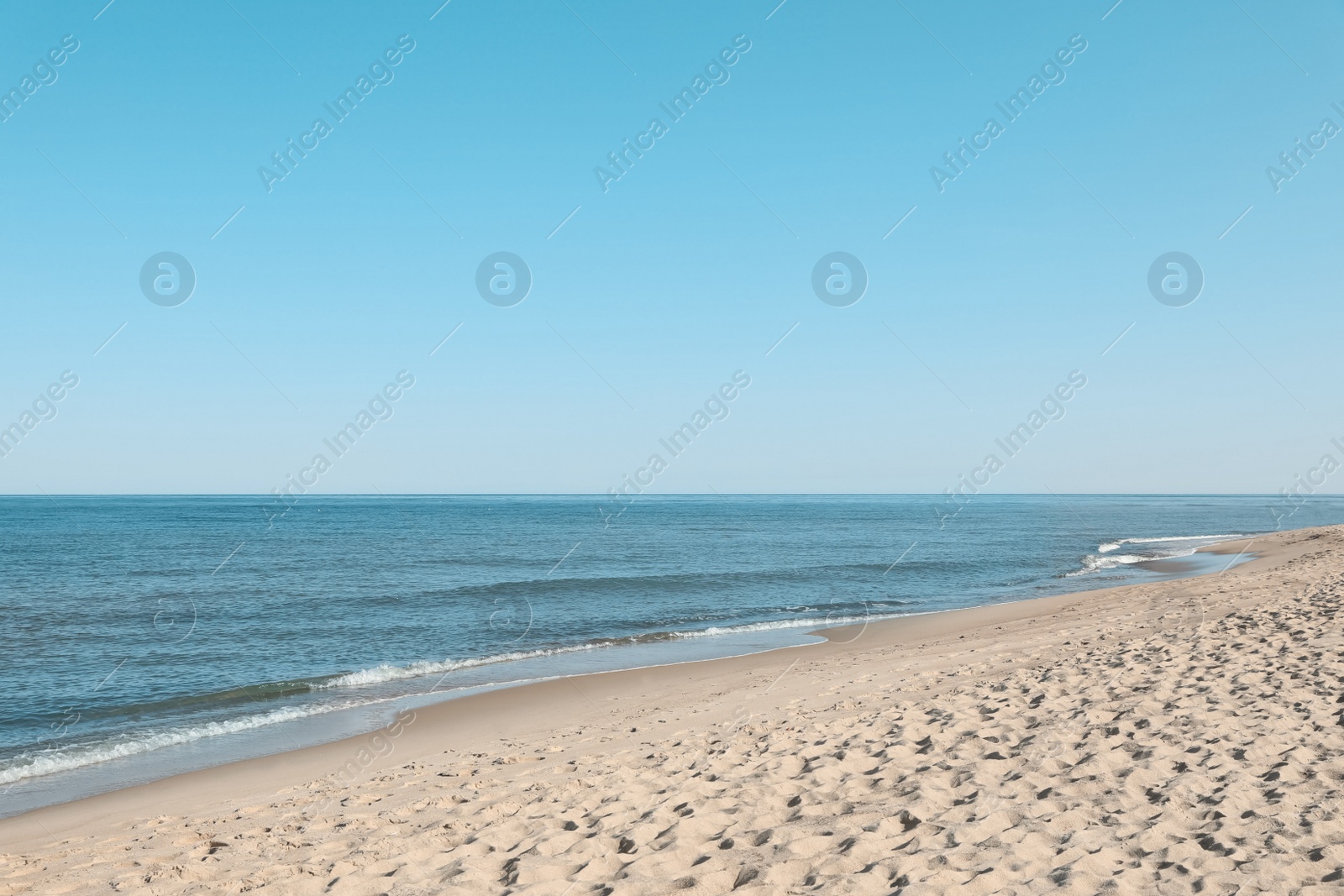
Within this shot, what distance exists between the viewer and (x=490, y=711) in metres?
13.4

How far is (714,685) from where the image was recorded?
1455 centimetres

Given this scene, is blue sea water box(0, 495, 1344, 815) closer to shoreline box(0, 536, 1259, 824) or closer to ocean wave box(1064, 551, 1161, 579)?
shoreline box(0, 536, 1259, 824)

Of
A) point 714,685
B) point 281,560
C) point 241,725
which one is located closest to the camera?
point 241,725

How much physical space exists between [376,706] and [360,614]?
9582 millimetres

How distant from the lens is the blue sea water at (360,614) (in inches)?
505

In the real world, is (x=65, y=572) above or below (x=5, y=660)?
above

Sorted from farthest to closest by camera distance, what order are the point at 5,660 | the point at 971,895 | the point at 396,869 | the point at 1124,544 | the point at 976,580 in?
the point at 1124,544, the point at 976,580, the point at 5,660, the point at 396,869, the point at 971,895

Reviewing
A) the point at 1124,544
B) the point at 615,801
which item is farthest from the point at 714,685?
the point at 1124,544

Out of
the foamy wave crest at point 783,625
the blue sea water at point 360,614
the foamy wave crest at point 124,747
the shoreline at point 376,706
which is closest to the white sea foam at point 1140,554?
the blue sea water at point 360,614

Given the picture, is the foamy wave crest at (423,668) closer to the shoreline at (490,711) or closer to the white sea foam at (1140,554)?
the shoreline at (490,711)

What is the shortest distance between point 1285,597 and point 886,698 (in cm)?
1200

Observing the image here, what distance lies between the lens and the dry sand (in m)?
5.18

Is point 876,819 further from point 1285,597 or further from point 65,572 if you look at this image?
point 65,572

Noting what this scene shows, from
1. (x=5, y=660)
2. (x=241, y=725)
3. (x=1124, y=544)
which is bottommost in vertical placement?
(x=1124, y=544)
